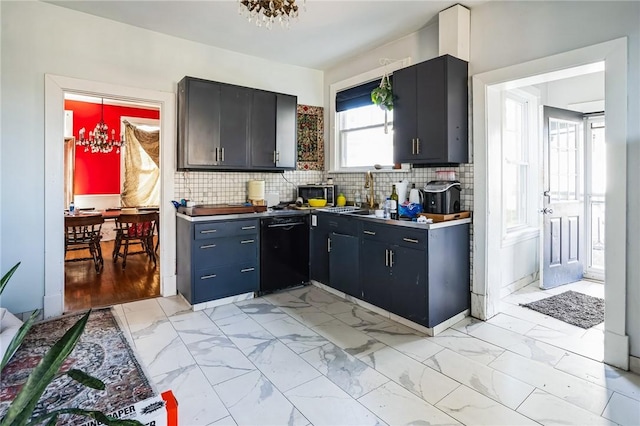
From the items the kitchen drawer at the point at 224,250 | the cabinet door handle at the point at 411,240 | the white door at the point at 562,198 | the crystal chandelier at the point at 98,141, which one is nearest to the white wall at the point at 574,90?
the white door at the point at 562,198

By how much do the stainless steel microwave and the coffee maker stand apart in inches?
61.9

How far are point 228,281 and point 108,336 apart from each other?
3.83ft

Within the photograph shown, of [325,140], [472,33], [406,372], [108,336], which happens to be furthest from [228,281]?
[472,33]

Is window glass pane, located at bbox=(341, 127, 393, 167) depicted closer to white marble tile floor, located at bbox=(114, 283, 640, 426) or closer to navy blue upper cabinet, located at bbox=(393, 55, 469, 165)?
navy blue upper cabinet, located at bbox=(393, 55, 469, 165)

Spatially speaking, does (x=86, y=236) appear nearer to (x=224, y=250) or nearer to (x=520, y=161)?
(x=224, y=250)

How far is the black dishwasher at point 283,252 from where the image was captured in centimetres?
395

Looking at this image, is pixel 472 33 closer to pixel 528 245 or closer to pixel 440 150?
pixel 440 150

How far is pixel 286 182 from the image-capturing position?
15.6 feet

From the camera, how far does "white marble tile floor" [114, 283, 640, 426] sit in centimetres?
197

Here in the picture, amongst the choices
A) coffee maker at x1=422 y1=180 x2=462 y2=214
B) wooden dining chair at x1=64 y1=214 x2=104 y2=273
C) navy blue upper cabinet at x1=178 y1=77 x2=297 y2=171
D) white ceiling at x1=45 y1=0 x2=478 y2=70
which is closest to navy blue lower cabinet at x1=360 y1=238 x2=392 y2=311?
coffee maker at x1=422 y1=180 x2=462 y2=214

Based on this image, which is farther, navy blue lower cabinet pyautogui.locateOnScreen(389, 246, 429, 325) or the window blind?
the window blind

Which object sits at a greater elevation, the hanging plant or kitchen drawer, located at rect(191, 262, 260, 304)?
the hanging plant

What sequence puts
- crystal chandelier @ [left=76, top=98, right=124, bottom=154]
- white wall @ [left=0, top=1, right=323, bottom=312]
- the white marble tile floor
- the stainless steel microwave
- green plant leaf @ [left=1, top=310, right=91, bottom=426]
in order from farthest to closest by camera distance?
crystal chandelier @ [left=76, top=98, right=124, bottom=154] → the stainless steel microwave → white wall @ [left=0, top=1, right=323, bottom=312] → the white marble tile floor → green plant leaf @ [left=1, top=310, right=91, bottom=426]

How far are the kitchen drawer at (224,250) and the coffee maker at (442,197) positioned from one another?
6.14ft
